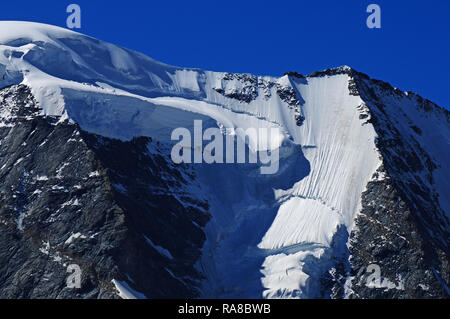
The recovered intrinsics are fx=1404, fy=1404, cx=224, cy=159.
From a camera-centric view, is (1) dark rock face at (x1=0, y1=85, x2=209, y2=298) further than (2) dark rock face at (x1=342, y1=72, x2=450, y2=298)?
No

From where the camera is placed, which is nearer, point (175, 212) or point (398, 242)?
point (398, 242)

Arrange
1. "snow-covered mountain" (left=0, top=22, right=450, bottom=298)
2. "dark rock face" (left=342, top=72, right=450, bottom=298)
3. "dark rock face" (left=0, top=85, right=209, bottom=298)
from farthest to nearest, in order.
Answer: "dark rock face" (left=342, top=72, right=450, bottom=298), "snow-covered mountain" (left=0, top=22, right=450, bottom=298), "dark rock face" (left=0, top=85, right=209, bottom=298)

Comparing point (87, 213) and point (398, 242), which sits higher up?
point (87, 213)

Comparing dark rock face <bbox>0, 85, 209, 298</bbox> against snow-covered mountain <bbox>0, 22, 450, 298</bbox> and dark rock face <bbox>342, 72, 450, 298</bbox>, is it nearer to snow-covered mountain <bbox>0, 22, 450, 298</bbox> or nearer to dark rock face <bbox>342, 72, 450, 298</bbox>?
snow-covered mountain <bbox>0, 22, 450, 298</bbox>

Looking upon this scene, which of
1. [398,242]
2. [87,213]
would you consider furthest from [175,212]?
[398,242]

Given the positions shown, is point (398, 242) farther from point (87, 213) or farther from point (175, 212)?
point (87, 213)

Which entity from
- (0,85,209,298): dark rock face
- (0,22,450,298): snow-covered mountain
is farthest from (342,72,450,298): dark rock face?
(0,85,209,298): dark rock face
